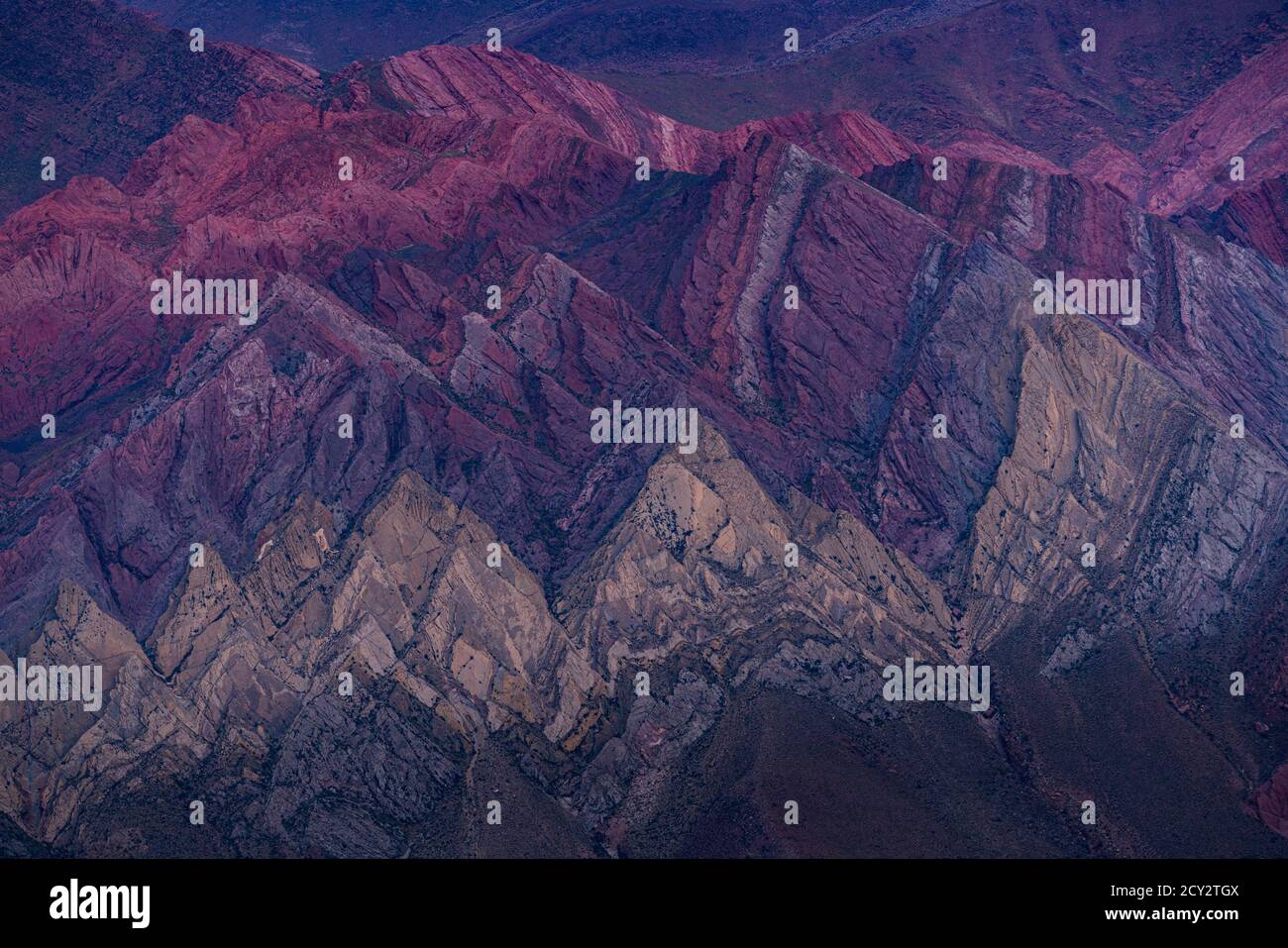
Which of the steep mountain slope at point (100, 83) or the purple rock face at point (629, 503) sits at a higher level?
the steep mountain slope at point (100, 83)

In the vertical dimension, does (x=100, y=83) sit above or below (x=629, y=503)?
above

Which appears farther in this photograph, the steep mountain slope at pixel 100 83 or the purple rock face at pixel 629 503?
the steep mountain slope at pixel 100 83

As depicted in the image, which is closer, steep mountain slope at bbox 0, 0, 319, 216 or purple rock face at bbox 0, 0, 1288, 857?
purple rock face at bbox 0, 0, 1288, 857

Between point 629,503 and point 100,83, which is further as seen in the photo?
point 100,83

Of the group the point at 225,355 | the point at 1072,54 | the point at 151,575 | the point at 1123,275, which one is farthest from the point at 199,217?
the point at 1072,54

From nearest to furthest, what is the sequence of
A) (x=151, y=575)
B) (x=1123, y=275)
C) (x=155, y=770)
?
(x=155, y=770), (x=151, y=575), (x=1123, y=275)

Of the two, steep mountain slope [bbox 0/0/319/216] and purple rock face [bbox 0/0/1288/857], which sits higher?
steep mountain slope [bbox 0/0/319/216]

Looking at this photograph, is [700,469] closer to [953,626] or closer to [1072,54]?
[953,626]

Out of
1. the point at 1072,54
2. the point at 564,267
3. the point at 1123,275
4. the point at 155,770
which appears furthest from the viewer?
the point at 1072,54
